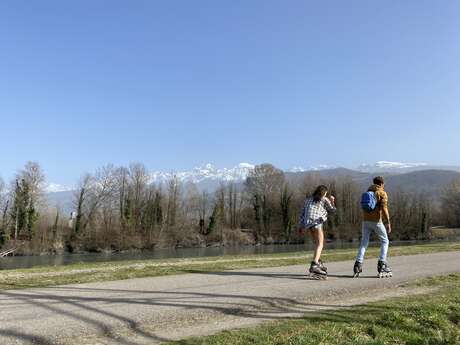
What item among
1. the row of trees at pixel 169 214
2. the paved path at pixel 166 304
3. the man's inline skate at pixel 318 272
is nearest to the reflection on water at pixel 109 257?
the row of trees at pixel 169 214

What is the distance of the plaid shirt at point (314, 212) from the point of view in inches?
463

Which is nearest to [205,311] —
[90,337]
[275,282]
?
[90,337]

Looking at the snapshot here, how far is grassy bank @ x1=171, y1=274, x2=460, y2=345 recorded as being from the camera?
592 cm

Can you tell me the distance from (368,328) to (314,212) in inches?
213

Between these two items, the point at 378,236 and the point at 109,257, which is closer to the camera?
the point at 378,236

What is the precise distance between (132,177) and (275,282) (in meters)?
88.2

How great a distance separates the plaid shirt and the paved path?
1265mm

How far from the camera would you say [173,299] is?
8500 millimetres

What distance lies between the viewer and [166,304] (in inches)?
315

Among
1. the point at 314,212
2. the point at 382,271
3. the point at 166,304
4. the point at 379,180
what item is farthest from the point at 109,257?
the point at 166,304

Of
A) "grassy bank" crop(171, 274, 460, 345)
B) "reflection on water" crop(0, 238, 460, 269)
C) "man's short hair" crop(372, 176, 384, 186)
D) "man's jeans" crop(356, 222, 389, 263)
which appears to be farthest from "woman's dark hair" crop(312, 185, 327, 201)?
"reflection on water" crop(0, 238, 460, 269)

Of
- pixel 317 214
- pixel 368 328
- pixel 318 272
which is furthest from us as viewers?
pixel 317 214

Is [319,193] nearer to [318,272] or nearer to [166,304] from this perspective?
[318,272]

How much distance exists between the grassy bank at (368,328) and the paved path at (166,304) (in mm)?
544
